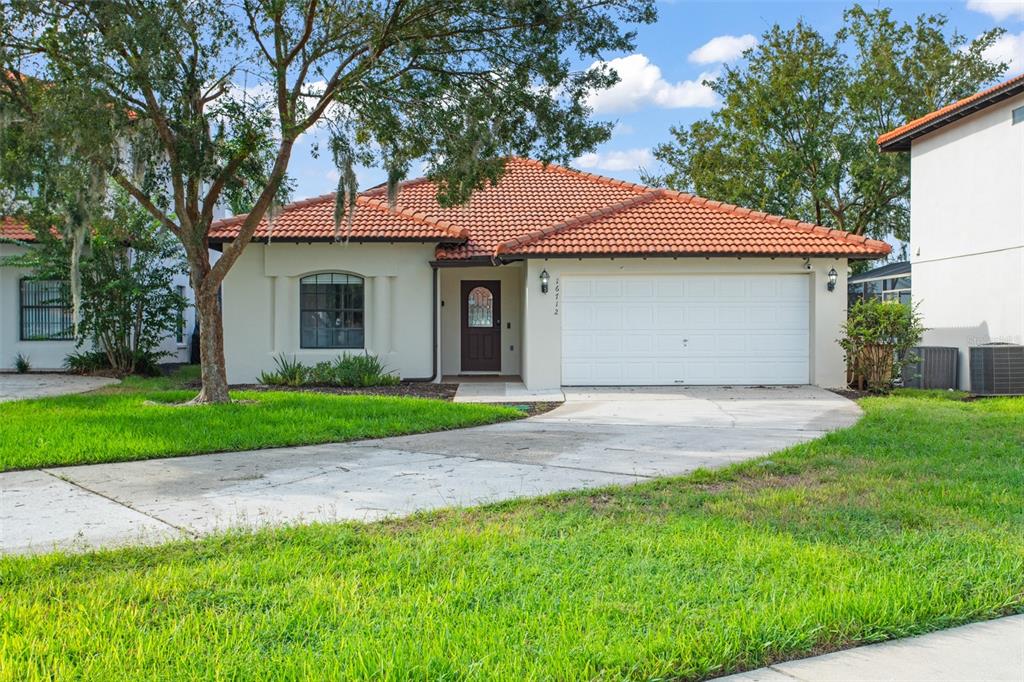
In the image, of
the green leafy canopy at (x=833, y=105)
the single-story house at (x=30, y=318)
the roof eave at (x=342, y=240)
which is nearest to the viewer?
the roof eave at (x=342, y=240)

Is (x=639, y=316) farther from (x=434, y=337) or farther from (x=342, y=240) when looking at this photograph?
(x=342, y=240)

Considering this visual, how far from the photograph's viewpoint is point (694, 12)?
14.7 metres

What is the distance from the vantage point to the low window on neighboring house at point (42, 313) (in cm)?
2084

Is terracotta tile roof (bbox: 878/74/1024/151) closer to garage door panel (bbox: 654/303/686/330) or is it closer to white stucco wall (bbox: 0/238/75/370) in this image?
garage door panel (bbox: 654/303/686/330)

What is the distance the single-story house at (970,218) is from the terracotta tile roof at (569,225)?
6.53 ft

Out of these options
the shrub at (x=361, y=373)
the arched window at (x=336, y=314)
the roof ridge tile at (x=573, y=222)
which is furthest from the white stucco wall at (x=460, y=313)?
the shrub at (x=361, y=373)

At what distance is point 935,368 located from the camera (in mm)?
16203

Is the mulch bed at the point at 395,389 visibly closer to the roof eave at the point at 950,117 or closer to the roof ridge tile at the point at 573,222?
the roof ridge tile at the point at 573,222

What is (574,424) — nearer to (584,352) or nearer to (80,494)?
(584,352)

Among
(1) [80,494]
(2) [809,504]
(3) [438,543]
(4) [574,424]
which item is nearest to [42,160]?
(1) [80,494]

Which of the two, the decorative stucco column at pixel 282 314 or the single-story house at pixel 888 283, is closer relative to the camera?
the decorative stucco column at pixel 282 314

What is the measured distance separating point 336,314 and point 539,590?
47.1ft

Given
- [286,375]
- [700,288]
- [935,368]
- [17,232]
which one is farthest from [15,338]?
[935,368]

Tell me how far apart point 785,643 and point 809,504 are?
107 inches
